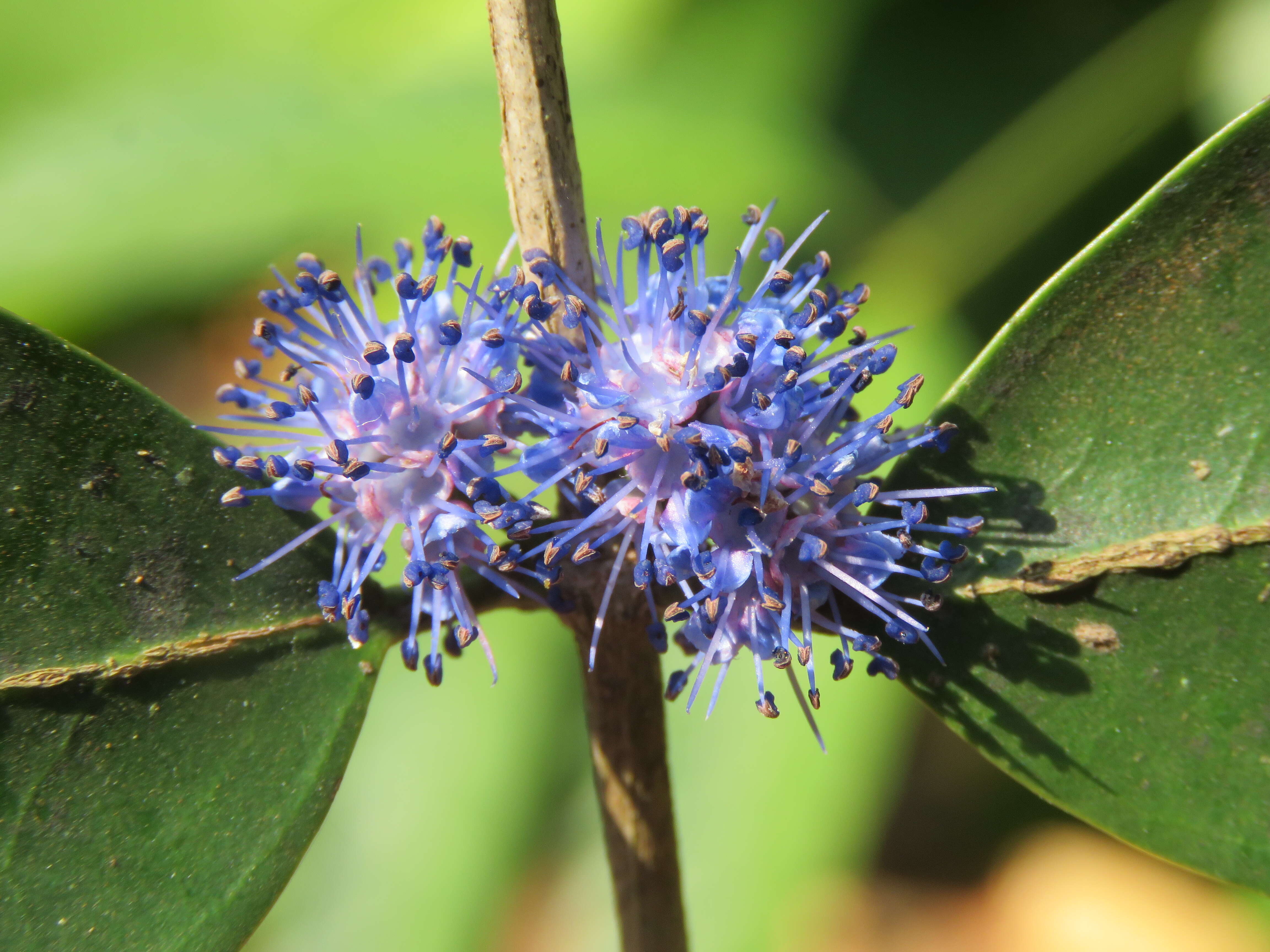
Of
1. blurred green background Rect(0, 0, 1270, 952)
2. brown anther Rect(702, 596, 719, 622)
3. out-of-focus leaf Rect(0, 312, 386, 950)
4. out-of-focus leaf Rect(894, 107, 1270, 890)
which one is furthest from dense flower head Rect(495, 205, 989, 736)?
blurred green background Rect(0, 0, 1270, 952)

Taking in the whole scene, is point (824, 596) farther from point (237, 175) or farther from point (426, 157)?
point (237, 175)

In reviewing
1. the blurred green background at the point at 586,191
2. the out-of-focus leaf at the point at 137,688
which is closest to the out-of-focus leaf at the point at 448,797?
the blurred green background at the point at 586,191

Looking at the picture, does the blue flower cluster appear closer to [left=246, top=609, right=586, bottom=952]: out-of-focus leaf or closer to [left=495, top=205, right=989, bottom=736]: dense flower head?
[left=495, top=205, right=989, bottom=736]: dense flower head

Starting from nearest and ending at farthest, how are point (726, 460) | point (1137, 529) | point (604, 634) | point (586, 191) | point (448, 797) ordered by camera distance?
point (726, 460), point (1137, 529), point (604, 634), point (448, 797), point (586, 191)

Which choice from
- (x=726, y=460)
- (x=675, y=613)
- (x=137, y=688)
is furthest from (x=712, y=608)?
(x=137, y=688)

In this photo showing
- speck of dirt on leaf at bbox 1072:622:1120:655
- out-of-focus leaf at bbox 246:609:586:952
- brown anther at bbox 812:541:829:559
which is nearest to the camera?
brown anther at bbox 812:541:829:559

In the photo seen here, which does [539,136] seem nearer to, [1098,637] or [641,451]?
[641,451]
